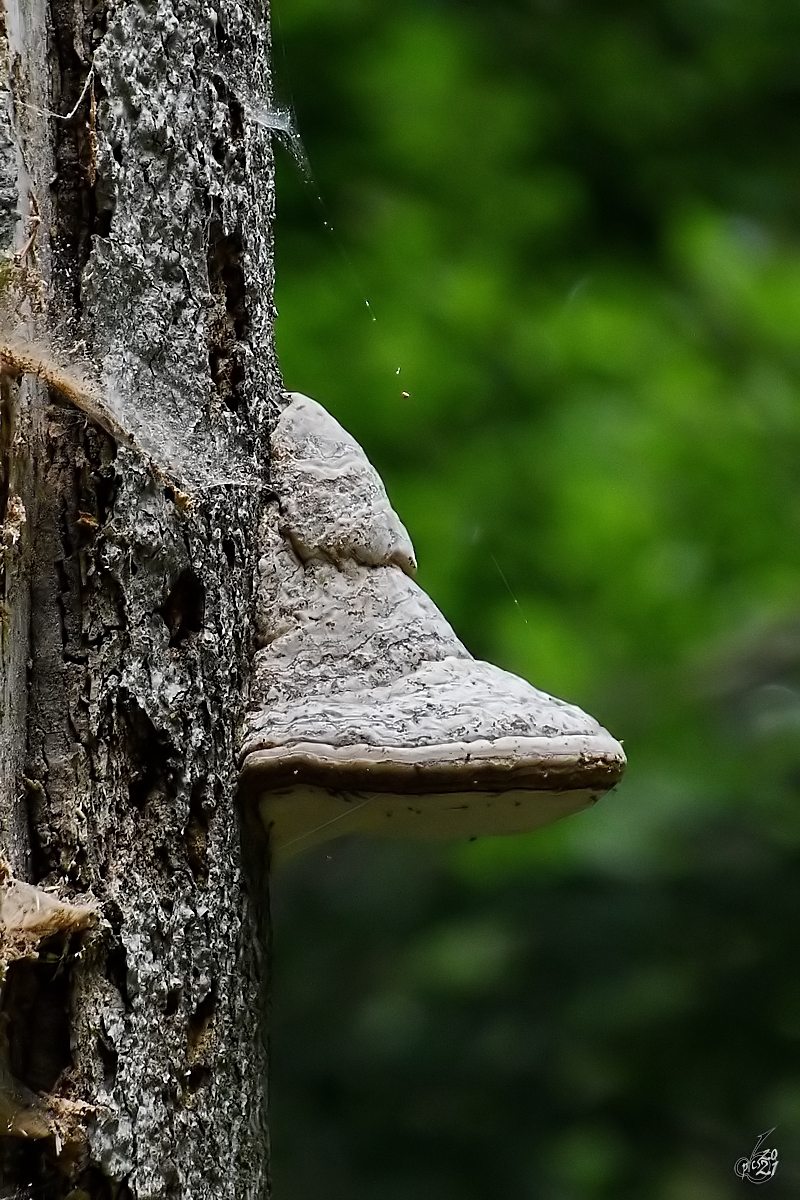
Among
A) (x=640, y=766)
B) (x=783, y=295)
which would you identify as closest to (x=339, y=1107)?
(x=640, y=766)

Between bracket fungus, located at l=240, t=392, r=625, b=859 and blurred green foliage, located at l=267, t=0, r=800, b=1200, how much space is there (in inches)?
80.3

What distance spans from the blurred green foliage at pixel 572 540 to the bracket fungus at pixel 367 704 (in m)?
2.04

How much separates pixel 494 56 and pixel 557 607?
2.14m

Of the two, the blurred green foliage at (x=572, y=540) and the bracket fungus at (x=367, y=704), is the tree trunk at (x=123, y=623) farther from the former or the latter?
the blurred green foliage at (x=572, y=540)

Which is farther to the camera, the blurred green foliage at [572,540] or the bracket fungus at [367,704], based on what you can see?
the blurred green foliage at [572,540]

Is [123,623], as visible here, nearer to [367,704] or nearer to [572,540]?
[367,704]

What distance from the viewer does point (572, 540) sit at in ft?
15.3

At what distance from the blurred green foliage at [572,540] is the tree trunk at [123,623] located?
2.12 metres

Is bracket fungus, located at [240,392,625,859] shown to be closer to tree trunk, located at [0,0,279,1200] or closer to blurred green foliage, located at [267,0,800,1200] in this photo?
tree trunk, located at [0,0,279,1200]

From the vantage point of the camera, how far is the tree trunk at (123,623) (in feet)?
4.74

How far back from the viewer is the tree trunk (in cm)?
145

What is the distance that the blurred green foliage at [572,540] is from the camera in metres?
3.60

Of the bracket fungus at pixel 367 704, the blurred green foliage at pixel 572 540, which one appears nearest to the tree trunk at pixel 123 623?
the bracket fungus at pixel 367 704

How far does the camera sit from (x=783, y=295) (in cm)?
466
